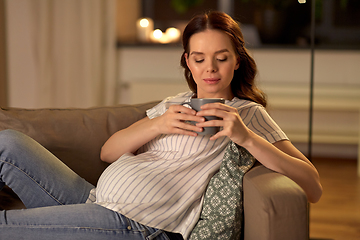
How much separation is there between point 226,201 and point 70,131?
76 centimetres

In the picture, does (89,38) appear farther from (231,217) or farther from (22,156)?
(231,217)

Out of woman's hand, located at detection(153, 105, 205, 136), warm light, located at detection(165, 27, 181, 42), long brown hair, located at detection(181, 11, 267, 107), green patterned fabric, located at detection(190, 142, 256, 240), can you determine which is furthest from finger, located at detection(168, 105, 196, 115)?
warm light, located at detection(165, 27, 181, 42)

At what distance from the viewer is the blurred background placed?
10.9 feet

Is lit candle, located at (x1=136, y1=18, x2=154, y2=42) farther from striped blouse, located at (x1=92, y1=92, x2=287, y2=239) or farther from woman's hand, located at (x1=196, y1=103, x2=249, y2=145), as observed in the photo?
woman's hand, located at (x1=196, y1=103, x2=249, y2=145)

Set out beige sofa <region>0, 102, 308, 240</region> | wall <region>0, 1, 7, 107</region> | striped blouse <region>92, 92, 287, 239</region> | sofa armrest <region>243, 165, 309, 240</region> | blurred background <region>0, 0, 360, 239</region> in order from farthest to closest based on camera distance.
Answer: blurred background <region>0, 0, 360, 239</region>
wall <region>0, 1, 7, 107</region>
beige sofa <region>0, 102, 308, 240</region>
striped blouse <region>92, 92, 287, 239</region>
sofa armrest <region>243, 165, 309, 240</region>

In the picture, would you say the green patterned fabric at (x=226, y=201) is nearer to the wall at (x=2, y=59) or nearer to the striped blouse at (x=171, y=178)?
the striped blouse at (x=171, y=178)

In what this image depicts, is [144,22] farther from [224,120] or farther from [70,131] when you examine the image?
[224,120]

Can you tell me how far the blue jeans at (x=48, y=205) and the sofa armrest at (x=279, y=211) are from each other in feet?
1.09

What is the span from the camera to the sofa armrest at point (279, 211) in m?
0.94

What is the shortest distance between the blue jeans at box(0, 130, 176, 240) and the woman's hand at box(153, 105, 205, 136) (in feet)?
0.99

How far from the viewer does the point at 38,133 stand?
1540 millimetres

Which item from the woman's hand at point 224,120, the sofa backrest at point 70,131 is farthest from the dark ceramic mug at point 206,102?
the sofa backrest at point 70,131

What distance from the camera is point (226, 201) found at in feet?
3.66

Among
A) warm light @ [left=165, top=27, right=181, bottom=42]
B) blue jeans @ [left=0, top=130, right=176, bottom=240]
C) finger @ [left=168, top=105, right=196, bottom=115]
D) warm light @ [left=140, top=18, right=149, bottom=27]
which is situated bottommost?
blue jeans @ [left=0, top=130, right=176, bottom=240]
